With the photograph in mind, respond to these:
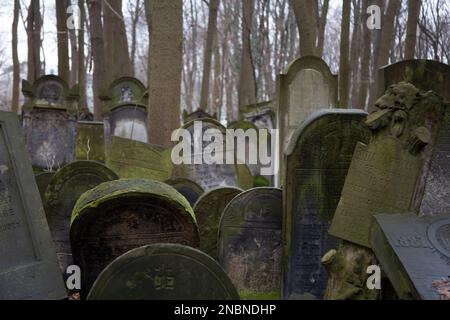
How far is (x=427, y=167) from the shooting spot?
13.7 ft

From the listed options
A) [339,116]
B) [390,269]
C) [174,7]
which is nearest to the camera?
[390,269]

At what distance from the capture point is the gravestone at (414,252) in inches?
130

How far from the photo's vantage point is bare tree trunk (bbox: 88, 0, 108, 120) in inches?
629

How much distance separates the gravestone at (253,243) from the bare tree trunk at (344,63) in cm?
789

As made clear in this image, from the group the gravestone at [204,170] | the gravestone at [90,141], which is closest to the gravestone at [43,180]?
the gravestone at [204,170]

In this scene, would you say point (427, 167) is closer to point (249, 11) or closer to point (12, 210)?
point (12, 210)

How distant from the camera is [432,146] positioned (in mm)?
4156

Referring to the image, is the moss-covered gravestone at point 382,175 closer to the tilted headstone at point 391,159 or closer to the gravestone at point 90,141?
the tilted headstone at point 391,159

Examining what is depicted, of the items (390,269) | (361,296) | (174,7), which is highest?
(174,7)

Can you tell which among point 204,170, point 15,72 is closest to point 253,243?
point 204,170

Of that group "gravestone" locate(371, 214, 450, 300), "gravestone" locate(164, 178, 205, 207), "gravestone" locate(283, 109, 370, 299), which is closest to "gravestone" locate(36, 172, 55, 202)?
"gravestone" locate(164, 178, 205, 207)

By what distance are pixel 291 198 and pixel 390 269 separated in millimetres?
1918

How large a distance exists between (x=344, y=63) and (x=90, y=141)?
6.68m
